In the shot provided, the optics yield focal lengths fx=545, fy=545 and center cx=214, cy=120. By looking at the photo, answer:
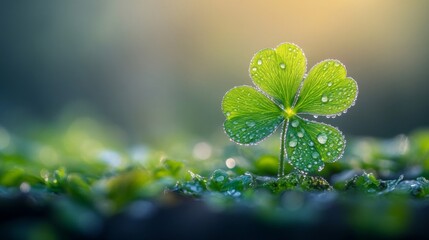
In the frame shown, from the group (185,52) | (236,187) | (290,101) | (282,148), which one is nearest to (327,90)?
(290,101)

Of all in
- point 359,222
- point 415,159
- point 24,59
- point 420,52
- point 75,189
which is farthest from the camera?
point 24,59

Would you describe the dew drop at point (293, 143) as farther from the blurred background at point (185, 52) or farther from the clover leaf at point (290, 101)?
the blurred background at point (185, 52)

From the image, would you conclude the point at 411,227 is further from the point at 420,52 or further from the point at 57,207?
the point at 420,52

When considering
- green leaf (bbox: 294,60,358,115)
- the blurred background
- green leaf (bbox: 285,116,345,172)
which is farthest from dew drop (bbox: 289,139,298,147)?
the blurred background

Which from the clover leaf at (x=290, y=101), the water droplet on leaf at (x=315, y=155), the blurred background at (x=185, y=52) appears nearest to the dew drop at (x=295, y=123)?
the clover leaf at (x=290, y=101)

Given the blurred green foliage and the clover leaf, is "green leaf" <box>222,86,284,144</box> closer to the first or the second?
the clover leaf

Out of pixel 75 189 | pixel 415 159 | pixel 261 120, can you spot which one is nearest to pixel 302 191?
pixel 261 120

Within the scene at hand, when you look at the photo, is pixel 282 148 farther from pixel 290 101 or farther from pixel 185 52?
pixel 185 52
